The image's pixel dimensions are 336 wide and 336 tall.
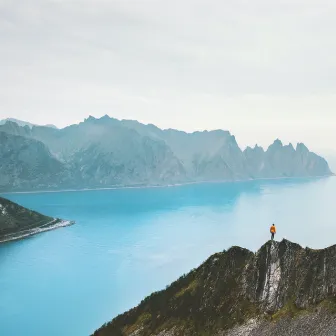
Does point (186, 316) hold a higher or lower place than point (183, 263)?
higher

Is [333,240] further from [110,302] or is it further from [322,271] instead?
[322,271]

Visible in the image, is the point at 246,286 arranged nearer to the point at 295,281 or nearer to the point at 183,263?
the point at 295,281

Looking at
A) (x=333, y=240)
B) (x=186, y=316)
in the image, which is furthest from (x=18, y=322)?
(x=333, y=240)

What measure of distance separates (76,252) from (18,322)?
3308 inches

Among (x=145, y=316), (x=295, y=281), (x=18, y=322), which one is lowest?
(x=18, y=322)

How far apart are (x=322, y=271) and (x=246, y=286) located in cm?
927

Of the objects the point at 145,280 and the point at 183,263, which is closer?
the point at 145,280

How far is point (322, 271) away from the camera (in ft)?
141

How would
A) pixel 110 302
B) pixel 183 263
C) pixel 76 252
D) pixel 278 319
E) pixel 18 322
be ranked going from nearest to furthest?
pixel 278 319
pixel 18 322
pixel 110 302
pixel 183 263
pixel 76 252

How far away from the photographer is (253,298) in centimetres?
4625

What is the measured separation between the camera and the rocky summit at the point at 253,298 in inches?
1613

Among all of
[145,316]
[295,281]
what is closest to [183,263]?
[145,316]

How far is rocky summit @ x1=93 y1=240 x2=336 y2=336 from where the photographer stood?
41.0m

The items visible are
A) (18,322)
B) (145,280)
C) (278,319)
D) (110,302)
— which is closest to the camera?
(278,319)
